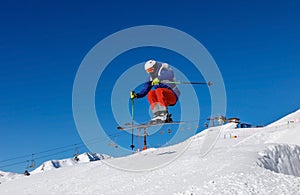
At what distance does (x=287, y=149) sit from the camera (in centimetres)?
2112

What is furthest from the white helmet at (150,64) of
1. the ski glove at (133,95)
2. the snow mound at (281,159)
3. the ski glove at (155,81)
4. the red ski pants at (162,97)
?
the snow mound at (281,159)

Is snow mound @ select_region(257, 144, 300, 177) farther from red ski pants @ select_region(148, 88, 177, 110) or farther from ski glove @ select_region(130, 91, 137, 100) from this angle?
ski glove @ select_region(130, 91, 137, 100)

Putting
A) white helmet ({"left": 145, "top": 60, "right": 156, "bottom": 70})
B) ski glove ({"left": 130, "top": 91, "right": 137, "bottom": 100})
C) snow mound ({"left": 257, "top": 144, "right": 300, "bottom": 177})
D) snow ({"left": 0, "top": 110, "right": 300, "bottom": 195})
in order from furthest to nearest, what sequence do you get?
white helmet ({"left": 145, "top": 60, "right": 156, "bottom": 70})
ski glove ({"left": 130, "top": 91, "right": 137, "bottom": 100})
snow mound ({"left": 257, "top": 144, "right": 300, "bottom": 177})
snow ({"left": 0, "top": 110, "right": 300, "bottom": 195})

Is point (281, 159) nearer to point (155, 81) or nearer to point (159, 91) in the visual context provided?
point (159, 91)

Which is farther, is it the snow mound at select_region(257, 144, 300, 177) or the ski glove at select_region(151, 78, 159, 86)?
the ski glove at select_region(151, 78, 159, 86)

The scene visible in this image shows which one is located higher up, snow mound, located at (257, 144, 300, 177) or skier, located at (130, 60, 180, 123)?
skier, located at (130, 60, 180, 123)

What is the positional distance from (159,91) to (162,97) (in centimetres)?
35

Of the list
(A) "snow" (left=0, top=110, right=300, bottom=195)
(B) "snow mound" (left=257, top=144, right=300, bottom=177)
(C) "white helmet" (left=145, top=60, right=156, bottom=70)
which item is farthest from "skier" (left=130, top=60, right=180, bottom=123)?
(B) "snow mound" (left=257, top=144, right=300, bottom=177)

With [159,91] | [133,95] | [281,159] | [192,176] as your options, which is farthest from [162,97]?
[281,159]

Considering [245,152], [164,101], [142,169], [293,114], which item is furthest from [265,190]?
[293,114]

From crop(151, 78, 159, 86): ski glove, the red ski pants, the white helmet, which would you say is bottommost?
the red ski pants

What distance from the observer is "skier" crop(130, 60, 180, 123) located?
18.1 meters

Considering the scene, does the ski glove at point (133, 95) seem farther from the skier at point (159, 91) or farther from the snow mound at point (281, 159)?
the snow mound at point (281, 159)

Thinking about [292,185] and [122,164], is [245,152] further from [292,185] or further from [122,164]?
[122,164]
